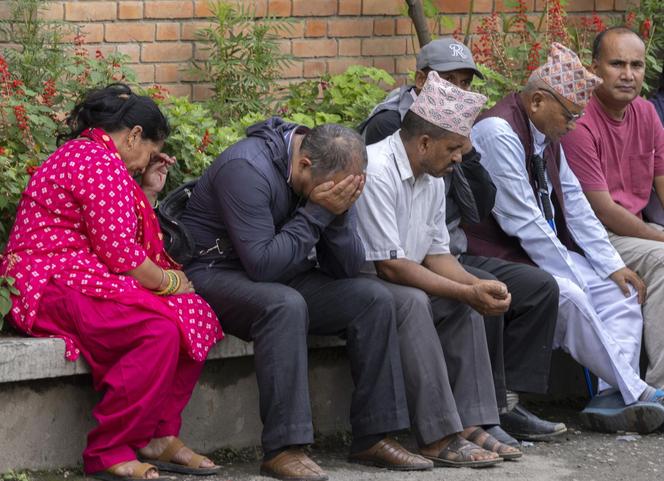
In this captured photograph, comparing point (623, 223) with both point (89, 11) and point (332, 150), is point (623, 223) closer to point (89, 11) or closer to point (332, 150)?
point (332, 150)

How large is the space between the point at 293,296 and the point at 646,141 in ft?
9.67

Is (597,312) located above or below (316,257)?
below

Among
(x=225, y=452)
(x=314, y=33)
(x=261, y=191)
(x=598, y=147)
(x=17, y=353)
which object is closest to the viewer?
(x=17, y=353)

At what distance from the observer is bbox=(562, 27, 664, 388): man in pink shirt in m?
6.81

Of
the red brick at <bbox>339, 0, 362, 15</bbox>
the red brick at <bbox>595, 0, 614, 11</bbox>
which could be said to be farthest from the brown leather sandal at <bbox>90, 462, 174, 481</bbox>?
the red brick at <bbox>595, 0, 614, 11</bbox>

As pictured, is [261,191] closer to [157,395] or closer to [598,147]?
[157,395]

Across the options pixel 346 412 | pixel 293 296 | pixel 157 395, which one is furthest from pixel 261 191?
pixel 346 412

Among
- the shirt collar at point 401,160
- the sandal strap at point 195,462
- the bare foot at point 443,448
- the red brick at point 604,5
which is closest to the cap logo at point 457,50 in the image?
the shirt collar at point 401,160

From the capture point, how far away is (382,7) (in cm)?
821

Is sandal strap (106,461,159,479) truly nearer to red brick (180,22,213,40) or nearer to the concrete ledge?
the concrete ledge

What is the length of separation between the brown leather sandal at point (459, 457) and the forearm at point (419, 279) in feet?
2.00

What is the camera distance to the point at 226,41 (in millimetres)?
7410

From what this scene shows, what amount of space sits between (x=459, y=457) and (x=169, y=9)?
3172 mm

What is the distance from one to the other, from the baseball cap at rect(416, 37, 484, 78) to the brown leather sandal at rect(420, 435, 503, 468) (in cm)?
192
